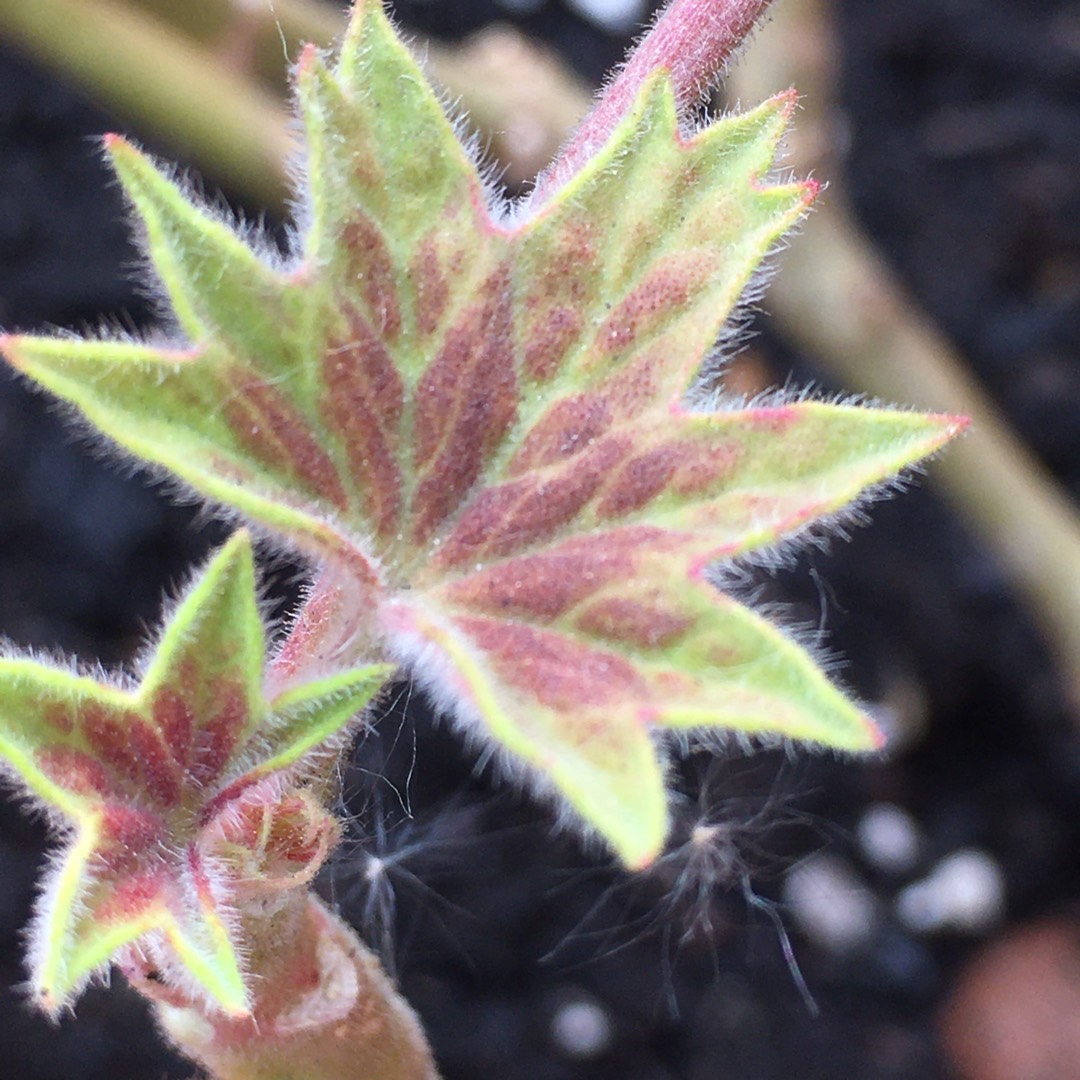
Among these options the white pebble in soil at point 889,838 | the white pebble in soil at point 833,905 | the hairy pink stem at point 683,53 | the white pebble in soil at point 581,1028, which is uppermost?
the hairy pink stem at point 683,53

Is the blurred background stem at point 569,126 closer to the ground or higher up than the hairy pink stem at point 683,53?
closer to the ground

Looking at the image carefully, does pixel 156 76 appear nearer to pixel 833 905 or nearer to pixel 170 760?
pixel 170 760

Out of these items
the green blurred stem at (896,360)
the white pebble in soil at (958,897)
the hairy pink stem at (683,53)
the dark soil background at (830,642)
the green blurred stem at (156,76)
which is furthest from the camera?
the white pebble in soil at (958,897)

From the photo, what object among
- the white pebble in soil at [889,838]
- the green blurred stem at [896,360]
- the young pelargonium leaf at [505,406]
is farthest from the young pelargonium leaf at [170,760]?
the white pebble in soil at [889,838]

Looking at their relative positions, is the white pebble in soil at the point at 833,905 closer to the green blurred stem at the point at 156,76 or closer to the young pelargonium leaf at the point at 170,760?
the green blurred stem at the point at 156,76

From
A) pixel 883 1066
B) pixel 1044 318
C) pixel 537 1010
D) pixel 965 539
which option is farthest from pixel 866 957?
pixel 1044 318

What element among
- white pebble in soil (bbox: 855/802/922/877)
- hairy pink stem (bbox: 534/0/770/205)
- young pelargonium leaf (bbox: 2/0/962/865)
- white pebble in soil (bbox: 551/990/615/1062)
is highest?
hairy pink stem (bbox: 534/0/770/205)

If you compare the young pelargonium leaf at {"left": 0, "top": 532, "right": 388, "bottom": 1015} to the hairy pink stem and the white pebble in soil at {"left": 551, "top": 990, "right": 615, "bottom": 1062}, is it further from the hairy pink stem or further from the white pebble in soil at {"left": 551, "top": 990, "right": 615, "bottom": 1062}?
the white pebble in soil at {"left": 551, "top": 990, "right": 615, "bottom": 1062}

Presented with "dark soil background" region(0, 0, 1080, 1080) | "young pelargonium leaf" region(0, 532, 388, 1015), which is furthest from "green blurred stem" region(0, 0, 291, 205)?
"young pelargonium leaf" region(0, 532, 388, 1015)
